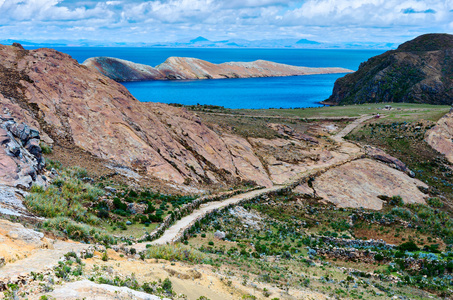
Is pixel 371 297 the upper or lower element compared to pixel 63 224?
lower

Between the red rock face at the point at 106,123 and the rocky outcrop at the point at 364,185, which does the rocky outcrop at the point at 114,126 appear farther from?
the rocky outcrop at the point at 364,185

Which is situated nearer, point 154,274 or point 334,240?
point 154,274

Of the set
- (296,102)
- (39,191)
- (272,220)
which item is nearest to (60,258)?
(39,191)

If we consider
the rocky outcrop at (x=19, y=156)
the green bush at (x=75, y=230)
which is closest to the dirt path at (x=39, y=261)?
the green bush at (x=75, y=230)

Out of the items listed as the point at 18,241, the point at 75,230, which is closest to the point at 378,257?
the point at 75,230

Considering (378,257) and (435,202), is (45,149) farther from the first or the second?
(435,202)

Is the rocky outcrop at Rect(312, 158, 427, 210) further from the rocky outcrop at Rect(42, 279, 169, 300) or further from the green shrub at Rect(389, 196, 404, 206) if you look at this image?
the rocky outcrop at Rect(42, 279, 169, 300)

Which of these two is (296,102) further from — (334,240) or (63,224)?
(63,224)
